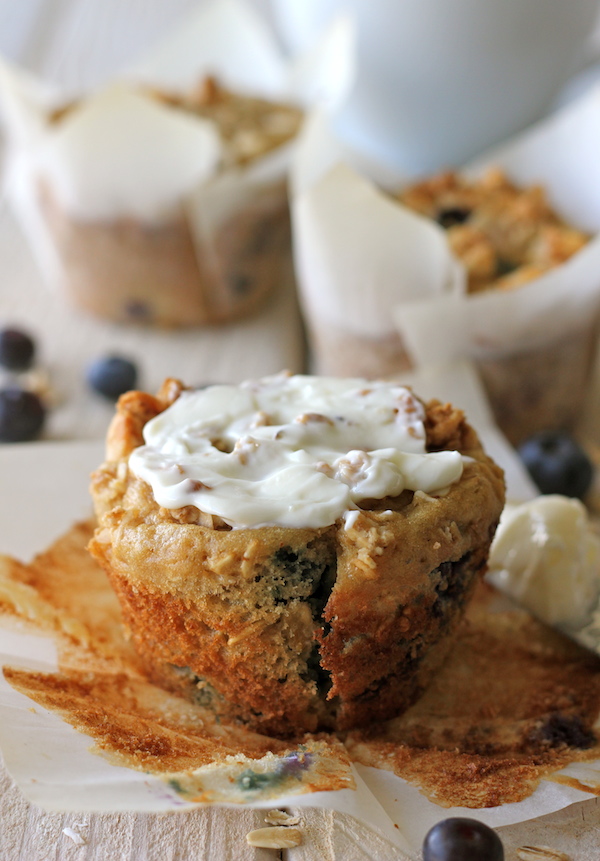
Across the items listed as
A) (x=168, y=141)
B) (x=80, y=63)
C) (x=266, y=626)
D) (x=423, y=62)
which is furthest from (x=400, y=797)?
(x=80, y=63)

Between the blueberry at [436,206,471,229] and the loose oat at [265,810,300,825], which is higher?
the blueberry at [436,206,471,229]

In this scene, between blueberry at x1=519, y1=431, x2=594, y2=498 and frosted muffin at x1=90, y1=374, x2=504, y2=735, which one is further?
blueberry at x1=519, y1=431, x2=594, y2=498

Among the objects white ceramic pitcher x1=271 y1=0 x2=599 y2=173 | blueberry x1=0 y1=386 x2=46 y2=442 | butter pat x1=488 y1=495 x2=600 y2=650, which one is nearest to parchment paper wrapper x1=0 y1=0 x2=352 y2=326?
white ceramic pitcher x1=271 y1=0 x2=599 y2=173

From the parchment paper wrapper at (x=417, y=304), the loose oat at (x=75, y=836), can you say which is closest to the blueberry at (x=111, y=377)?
the parchment paper wrapper at (x=417, y=304)

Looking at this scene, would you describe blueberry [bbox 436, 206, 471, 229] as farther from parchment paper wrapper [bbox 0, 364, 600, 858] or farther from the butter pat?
parchment paper wrapper [bbox 0, 364, 600, 858]

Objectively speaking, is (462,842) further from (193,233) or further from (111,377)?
(193,233)

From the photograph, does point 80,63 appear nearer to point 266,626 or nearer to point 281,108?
point 281,108
